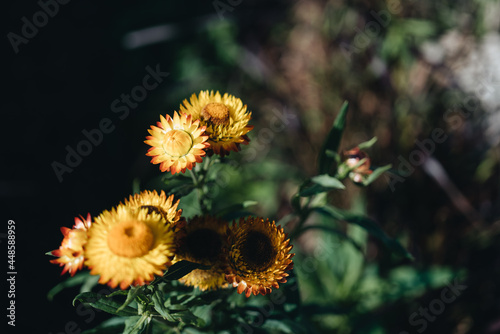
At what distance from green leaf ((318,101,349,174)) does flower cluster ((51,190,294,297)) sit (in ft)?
1.27

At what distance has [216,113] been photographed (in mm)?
1111

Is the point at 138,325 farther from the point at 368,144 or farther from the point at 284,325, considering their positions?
the point at 368,144

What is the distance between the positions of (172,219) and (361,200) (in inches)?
52.6

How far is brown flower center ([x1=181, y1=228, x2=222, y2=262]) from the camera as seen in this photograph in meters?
1.04

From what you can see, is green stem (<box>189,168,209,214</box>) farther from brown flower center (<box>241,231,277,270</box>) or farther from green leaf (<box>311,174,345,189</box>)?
green leaf (<box>311,174,345,189</box>)

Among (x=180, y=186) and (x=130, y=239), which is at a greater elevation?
(x=180, y=186)

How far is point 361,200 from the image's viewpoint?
208 cm

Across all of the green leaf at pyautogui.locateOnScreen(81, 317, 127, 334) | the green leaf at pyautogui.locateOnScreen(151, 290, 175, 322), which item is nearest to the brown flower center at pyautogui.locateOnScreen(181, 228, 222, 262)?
the green leaf at pyautogui.locateOnScreen(151, 290, 175, 322)

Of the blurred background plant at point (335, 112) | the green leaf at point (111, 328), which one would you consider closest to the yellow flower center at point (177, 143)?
the green leaf at point (111, 328)

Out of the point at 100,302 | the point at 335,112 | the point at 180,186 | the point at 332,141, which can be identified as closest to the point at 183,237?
the point at 180,186

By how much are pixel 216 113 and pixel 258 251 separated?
0.40 metres

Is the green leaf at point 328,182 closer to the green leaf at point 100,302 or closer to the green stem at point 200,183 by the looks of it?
the green stem at point 200,183

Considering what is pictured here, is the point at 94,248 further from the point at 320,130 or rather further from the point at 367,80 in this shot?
the point at 367,80

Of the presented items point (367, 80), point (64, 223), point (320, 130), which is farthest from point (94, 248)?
point (367, 80)
